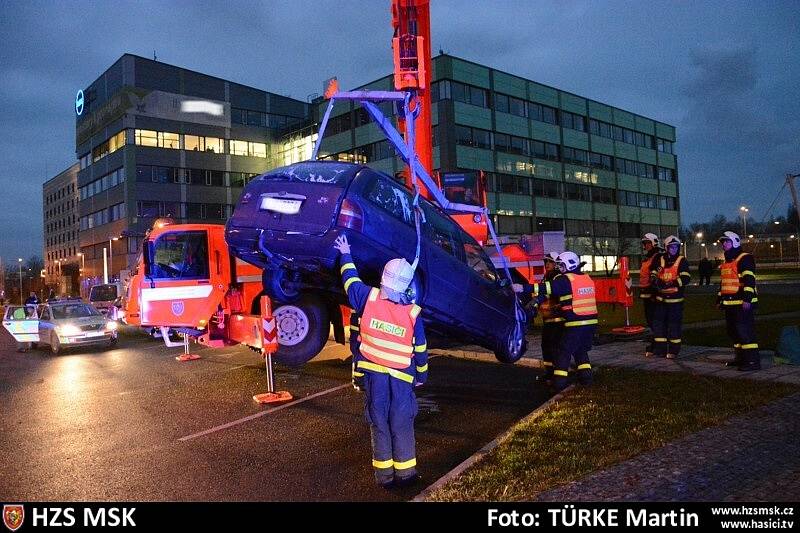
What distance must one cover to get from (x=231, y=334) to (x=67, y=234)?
92390mm

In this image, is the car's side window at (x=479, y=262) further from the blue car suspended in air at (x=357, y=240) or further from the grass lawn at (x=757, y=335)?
the grass lawn at (x=757, y=335)

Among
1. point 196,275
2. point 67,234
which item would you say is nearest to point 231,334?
point 196,275

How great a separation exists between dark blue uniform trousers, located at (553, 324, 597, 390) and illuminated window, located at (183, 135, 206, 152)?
53.4 metres

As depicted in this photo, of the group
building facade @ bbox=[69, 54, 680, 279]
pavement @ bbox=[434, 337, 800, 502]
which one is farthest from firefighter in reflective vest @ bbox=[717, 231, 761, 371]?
building facade @ bbox=[69, 54, 680, 279]

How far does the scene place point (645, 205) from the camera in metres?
64.4

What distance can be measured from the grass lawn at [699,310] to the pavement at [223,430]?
6612mm

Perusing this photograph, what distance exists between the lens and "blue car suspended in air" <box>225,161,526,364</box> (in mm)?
5598

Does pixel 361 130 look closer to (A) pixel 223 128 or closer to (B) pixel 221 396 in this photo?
(A) pixel 223 128

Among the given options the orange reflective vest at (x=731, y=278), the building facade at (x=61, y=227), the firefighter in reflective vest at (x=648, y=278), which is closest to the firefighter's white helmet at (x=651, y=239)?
the firefighter in reflective vest at (x=648, y=278)

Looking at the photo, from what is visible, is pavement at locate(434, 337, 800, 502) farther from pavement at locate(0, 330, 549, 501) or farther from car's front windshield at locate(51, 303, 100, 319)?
car's front windshield at locate(51, 303, 100, 319)

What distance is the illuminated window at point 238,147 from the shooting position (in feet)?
189

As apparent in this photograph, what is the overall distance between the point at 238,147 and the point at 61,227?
4958cm

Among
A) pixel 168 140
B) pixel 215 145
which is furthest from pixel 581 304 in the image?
pixel 215 145

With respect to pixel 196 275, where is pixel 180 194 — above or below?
above
